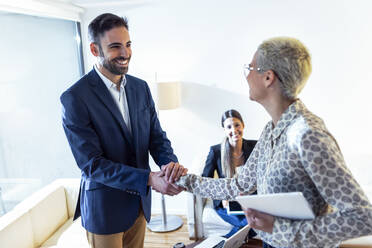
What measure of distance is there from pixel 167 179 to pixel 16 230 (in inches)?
59.5

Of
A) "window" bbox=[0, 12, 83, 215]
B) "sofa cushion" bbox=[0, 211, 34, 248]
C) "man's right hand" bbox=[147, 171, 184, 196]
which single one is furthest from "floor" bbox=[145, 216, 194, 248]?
"man's right hand" bbox=[147, 171, 184, 196]

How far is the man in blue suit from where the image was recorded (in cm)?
169

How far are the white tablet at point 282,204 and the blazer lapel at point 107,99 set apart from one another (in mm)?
790

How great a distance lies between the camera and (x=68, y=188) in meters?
3.32

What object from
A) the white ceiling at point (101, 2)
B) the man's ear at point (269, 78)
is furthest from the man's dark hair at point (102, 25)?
the white ceiling at point (101, 2)

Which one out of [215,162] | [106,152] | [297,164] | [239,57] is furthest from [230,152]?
[297,164]

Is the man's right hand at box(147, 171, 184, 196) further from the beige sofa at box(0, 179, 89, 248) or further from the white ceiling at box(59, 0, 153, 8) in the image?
the white ceiling at box(59, 0, 153, 8)

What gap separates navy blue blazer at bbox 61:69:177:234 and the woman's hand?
68cm

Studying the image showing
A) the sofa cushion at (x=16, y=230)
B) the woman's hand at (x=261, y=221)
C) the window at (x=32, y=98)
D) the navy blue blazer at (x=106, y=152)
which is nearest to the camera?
the woman's hand at (x=261, y=221)

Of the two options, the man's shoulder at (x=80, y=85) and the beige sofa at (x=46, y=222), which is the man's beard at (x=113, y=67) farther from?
the beige sofa at (x=46, y=222)

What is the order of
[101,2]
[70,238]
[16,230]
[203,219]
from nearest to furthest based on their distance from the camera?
[16,230] → [70,238] → [203,219] → [101,2]

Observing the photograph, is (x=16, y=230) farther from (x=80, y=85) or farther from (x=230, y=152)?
(x=230, y=152)

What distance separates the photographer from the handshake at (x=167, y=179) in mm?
1768

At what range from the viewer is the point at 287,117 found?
120 cm
